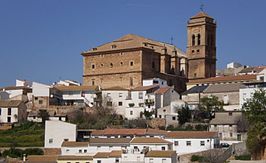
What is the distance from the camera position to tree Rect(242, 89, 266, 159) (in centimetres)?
4362

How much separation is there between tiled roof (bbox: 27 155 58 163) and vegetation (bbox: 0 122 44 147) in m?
4.04

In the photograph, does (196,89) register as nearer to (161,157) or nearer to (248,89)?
(248,89)

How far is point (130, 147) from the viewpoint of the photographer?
44.8 m

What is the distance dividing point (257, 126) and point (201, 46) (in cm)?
2646

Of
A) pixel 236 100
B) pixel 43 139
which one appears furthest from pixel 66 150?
pixel 236 100

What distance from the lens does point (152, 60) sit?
65.2 m

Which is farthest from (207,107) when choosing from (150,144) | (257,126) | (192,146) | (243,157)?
(243,157)

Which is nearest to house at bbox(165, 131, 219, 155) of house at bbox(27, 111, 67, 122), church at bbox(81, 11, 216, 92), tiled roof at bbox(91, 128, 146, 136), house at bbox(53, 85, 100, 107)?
tiled roof at bbox(91, 128, 146, 136)

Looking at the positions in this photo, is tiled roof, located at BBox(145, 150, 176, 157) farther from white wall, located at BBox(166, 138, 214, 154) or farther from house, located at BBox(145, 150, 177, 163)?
white wall, located at BBox(166, 138, 214, 154)

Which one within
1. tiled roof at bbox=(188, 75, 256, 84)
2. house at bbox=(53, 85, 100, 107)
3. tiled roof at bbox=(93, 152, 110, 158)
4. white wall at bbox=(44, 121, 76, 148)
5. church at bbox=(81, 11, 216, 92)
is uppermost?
church at bbox=(81, 11, 216, 92)

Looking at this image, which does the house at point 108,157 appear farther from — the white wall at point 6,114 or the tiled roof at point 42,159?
the white wall at point 6,114

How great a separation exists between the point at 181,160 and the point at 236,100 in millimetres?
13581

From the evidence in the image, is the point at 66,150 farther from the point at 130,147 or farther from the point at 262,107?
the point at 262,107

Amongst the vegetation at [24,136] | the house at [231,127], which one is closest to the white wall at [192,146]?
the house at [231,127]
